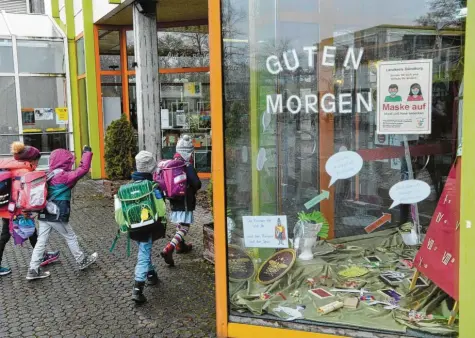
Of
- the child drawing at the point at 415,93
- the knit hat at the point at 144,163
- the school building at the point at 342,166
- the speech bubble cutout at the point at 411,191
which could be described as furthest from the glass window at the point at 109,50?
the child drawing at the point at 415,93

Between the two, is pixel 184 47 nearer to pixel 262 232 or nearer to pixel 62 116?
pixel 62 116

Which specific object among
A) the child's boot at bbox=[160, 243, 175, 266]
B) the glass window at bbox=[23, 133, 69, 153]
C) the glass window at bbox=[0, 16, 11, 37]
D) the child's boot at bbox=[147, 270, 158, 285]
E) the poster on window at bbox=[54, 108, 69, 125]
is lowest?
the child's boot at bbox=[147, 270, 158, 285]

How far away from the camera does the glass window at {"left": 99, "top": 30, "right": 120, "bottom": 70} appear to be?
12.5 m

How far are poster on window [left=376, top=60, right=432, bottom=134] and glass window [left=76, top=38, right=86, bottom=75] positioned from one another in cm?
1089

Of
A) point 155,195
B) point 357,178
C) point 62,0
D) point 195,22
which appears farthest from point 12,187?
point 62,0

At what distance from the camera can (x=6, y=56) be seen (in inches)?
527

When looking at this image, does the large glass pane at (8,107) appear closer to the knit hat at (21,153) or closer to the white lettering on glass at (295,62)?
the knit hat at (21,153)

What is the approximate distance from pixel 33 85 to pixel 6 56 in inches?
39.9

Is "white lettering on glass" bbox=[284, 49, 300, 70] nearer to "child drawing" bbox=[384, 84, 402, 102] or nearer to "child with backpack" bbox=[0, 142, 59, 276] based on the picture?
"child drawing" bbox=[384, 84, 402, 102]

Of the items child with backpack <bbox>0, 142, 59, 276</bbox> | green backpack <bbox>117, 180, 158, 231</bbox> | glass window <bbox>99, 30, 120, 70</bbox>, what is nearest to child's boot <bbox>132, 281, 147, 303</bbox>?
green backpack <bbox>117, 180, 158, 231</bbox>

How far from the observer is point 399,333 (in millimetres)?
3256

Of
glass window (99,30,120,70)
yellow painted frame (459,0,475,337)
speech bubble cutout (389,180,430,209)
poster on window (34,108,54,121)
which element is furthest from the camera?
poster on window (34,108,54,121)

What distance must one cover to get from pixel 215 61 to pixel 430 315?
232 cm

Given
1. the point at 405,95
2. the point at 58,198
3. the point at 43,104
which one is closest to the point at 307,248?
the point at 405,95
